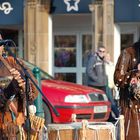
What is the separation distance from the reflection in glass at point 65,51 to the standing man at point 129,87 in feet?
44.5

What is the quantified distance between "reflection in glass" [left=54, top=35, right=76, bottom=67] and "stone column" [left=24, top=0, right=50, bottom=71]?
1.84 metres

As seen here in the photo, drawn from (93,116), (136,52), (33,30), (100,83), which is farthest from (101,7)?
(136,52)

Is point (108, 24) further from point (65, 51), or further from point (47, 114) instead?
point (47, 114)

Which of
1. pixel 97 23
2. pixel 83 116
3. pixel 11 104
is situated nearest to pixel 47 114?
pixel 83 116

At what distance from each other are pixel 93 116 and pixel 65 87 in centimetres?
79

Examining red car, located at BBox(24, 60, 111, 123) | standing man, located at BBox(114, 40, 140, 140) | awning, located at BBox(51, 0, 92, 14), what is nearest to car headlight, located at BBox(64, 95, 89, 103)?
red car, located at BBox(24, 60, 111, 123)

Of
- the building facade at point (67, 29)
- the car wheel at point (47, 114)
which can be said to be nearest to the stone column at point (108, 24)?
the building facade at point (67, 29)

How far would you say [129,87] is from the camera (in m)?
7.95

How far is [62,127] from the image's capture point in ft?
24.3

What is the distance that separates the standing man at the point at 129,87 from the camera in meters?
7.93

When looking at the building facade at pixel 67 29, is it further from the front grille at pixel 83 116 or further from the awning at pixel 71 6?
the front grille at pixel 83 116

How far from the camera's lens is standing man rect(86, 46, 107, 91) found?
15.9m

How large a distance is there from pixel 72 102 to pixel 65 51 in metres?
9.06

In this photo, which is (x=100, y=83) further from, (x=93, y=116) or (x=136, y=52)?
(x=136, y=52)
